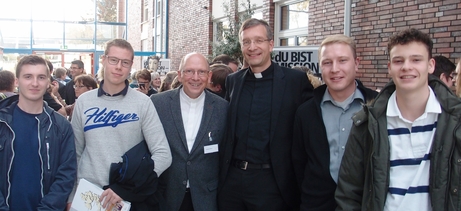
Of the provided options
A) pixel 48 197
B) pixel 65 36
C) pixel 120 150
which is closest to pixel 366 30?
pixel 120 150

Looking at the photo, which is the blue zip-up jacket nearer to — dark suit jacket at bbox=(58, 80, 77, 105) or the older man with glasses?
the older man with glasses

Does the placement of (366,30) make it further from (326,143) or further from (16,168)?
(16,168)

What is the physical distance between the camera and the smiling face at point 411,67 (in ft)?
7.26

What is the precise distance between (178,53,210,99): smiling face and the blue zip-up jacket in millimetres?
995

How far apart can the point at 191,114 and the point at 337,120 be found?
→ 125 cm

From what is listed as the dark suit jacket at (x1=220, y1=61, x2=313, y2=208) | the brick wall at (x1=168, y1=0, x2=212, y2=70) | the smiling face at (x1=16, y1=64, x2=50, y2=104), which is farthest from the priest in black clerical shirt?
the brick wall at (x1=168, y1=0, x2=212, y2=70)

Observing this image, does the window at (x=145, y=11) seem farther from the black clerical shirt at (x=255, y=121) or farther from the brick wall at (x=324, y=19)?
the black clerical shirt at (x=255, y=121)

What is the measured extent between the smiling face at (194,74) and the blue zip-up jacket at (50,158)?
39.2 inches

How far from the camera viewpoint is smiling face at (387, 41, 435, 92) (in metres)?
2.21

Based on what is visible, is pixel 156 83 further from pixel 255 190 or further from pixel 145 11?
pixel 145 11

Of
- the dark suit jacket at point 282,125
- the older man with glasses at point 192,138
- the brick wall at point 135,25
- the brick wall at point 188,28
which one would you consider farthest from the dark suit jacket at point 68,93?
the brick wall at point 135,25

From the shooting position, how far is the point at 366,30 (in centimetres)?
797

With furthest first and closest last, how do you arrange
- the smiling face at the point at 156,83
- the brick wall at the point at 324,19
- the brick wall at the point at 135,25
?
the brick wall at the point at 135,25, the smiling face at the point at 156,83, the brick wall at the point at 324,19

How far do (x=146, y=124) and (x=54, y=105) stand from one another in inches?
98.4
